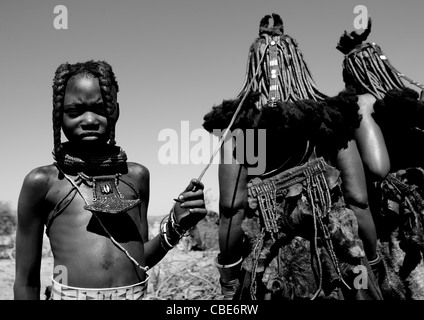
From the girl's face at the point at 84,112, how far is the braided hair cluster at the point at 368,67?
2134 mm

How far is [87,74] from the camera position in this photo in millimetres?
1780

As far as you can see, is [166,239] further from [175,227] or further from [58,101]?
[58,101]

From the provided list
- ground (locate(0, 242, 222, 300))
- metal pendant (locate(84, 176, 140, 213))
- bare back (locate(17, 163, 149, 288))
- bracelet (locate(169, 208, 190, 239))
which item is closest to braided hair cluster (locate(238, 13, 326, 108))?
bracelet (locate(169, 208, 190, 239))

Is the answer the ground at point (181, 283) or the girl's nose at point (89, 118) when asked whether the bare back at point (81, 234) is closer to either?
the girl's nose at point (89, 118)

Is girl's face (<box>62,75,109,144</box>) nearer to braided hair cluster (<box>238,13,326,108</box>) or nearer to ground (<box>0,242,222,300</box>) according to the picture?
braided hair cluster (<box>238,13,326,108</box>)

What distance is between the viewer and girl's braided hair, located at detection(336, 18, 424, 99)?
3035 mm

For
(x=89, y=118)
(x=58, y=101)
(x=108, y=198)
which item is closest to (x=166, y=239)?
(x=108, y=198)

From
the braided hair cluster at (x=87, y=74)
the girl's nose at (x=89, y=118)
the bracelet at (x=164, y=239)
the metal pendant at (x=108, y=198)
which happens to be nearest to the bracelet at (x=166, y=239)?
the bracelet at (x=164, y=239)

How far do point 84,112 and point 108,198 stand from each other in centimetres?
40

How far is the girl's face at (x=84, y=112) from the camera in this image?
5.64 ft
